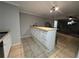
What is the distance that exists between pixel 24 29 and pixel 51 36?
315 centimetres

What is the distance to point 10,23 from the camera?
11.2ft

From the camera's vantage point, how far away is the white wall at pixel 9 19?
313 centimetres

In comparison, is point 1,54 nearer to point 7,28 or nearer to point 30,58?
point 30,58

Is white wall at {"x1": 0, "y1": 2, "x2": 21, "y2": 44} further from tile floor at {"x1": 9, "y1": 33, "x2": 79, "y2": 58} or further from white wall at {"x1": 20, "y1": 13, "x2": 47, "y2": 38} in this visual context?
white wall at {"x1": 20, "y1": 13, "x2": 47, "y2": 38}

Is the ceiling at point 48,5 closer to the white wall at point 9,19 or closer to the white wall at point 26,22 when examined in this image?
the white wall at point 9,19

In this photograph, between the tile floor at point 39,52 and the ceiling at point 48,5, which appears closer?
the tile floor at point 39,52

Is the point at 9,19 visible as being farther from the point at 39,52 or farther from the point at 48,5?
the point at 39,52

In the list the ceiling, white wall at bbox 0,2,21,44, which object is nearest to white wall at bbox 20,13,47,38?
the ceiling

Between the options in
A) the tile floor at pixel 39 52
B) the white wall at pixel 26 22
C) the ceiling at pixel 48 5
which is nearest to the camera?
the tile floor at pixel 39 52

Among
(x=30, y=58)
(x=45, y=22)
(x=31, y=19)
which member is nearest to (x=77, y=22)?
(x=45, y=22)

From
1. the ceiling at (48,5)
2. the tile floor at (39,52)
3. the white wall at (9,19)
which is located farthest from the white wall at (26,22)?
the tile floor at (39,52)

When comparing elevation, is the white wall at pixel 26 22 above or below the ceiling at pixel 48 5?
below

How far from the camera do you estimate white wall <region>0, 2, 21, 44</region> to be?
313 cm

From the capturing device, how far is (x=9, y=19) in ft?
11.0
